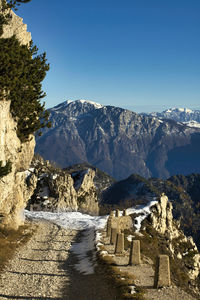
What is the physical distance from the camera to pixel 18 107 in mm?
36156

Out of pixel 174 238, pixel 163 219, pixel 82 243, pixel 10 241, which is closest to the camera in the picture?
pixel 10 241

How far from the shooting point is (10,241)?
32969 millimetres

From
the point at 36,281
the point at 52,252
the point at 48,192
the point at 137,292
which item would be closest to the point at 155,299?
the point at 137,292

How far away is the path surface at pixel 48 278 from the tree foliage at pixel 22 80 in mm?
15921

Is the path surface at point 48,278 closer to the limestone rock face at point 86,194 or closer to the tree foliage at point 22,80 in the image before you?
the tree foliage at point 22,80

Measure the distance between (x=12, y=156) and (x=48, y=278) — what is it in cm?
1909

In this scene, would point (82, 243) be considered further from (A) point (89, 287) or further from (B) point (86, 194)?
(B) point (86, 194)

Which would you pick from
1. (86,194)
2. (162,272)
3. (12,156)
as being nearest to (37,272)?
(162,272)

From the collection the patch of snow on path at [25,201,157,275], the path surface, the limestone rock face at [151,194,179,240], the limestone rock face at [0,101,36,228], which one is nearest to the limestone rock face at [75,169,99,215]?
the limestone rock face at [151,194,179,240]

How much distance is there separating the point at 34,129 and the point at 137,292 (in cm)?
2785

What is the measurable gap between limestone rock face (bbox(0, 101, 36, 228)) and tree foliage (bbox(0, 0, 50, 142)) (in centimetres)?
135

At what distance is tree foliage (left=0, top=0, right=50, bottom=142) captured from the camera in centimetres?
3058

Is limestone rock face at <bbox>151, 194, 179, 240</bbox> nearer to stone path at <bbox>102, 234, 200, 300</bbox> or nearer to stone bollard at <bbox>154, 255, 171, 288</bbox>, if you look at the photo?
stone path at <bbox>102, 234, 200, 300</bbox>

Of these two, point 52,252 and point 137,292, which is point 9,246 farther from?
point 137,292
